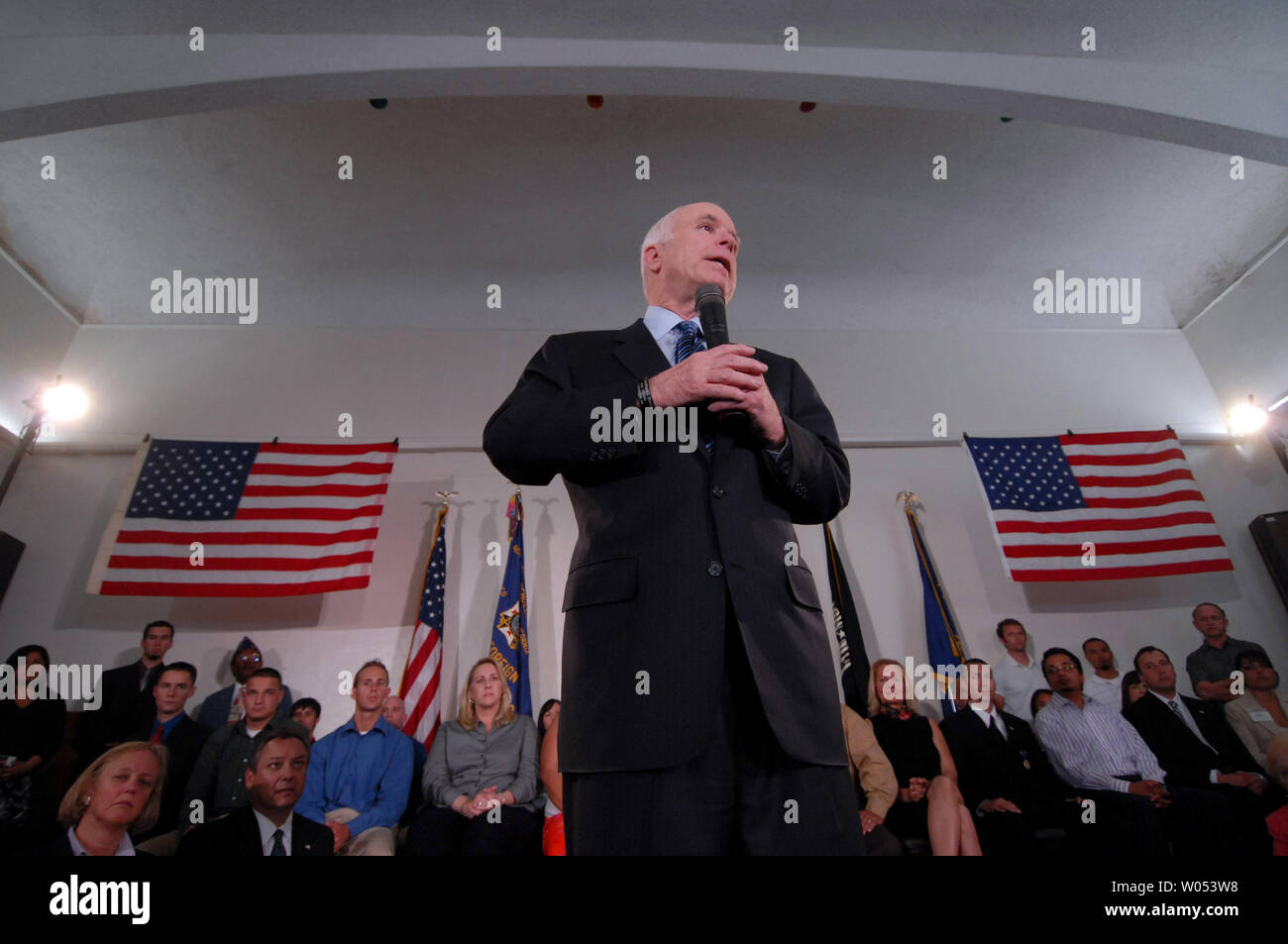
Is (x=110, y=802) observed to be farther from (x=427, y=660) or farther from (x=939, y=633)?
(x=939, y=633)

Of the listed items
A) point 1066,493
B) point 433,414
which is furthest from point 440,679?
point 1066,493

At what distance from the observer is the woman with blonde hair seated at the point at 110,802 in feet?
7.94

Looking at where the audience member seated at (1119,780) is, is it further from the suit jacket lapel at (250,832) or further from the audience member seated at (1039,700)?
the suit jacket lapel at (250,832)

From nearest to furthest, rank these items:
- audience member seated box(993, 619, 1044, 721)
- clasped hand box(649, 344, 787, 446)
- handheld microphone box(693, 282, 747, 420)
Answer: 1. clasped hand box(649, 344, 787, 446)
2. handheld microphone box(693, 282, 747, 420)
3. audience member seated box(993, 619, 1044, 721)

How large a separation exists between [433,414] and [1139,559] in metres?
5.75

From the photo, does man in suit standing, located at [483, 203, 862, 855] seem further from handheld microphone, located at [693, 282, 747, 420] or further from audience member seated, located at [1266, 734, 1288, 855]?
audience member seated, located at [1266, 734, 1288, 855]

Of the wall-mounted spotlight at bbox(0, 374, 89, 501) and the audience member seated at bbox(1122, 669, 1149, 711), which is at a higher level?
the wall-mounted spotlight at bbox(0, 374, 89, 501)

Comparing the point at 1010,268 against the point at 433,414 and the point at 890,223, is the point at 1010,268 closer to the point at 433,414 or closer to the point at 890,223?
the point at 890,223

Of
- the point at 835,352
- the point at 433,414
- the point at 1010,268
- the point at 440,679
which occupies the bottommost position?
the point at 440,679

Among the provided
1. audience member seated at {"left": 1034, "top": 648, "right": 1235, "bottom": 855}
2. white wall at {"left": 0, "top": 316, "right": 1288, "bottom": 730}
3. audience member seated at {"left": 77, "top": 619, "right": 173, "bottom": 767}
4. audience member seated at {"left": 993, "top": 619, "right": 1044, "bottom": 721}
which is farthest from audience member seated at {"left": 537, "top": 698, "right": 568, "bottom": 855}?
audience member seated at {"left": 993, "top": 619, "right": 1044, "bottom": 721}

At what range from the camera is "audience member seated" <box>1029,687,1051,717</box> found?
15.3ft

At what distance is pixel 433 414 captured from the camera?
241 inches

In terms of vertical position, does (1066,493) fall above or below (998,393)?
below

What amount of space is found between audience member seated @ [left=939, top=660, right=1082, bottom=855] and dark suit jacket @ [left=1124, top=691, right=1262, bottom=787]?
64 centimetres
